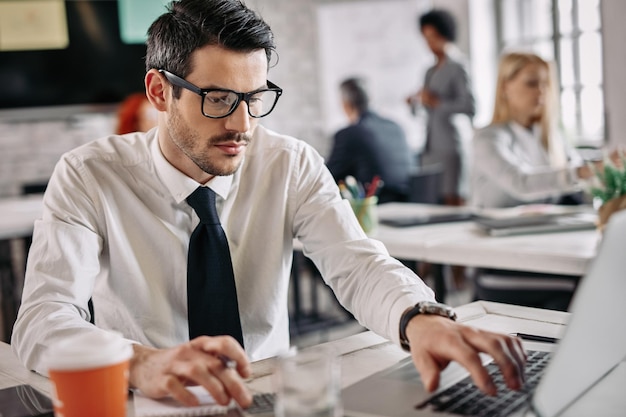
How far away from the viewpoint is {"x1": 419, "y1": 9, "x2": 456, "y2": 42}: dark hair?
5.28m

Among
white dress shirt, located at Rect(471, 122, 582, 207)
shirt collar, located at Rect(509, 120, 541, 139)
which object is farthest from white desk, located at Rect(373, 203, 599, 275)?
shirt collar, located at Rect(509, 120, 541, 139)

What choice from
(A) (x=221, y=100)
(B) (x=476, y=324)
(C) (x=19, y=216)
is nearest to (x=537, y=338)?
(B) (x=476, y=324)

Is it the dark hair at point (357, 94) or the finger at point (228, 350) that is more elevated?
the dark hair at point (357, 94)

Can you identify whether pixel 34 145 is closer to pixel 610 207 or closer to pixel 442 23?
pixel 442 23

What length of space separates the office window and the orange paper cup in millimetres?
5148

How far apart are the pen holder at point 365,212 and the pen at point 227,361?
1.58m

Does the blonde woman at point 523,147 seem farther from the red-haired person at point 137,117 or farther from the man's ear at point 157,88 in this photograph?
the man's ear at point 157,88

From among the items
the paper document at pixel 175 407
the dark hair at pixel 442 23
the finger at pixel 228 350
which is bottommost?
the paper document at pixel 175 407

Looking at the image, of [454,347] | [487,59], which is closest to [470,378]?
[454,347]

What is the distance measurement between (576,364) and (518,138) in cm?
259

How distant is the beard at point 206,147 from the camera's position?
1.52 meters

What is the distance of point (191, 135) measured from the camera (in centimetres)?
154

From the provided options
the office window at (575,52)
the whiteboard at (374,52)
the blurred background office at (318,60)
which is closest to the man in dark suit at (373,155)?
the blurred background office at (318,60)

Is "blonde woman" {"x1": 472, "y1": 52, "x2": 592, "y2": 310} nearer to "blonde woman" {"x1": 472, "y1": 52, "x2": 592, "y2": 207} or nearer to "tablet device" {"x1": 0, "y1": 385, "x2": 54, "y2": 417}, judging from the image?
"blonde woman" {"x1": 472, "y1": 52, "x2": 592, "y2": 207}
